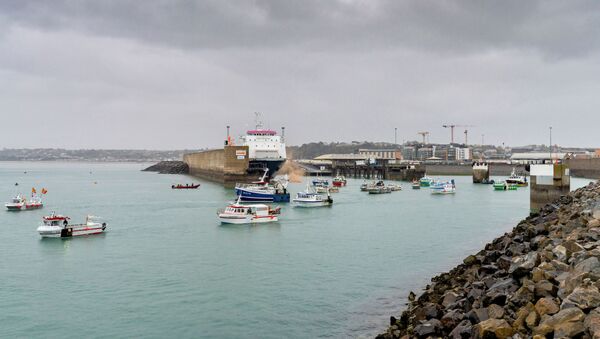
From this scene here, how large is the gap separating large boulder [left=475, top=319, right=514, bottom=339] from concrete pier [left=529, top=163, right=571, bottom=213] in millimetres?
36650

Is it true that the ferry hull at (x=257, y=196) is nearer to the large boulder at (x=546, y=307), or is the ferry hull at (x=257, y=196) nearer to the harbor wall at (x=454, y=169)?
the large boulder at (x=546, y=307)

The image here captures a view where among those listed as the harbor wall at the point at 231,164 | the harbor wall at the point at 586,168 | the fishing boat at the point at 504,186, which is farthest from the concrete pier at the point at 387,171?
the harbor wall at the point at 231,164

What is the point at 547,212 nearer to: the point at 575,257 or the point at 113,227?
the point at 575,257

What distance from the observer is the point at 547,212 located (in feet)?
104

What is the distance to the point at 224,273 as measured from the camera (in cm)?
2411

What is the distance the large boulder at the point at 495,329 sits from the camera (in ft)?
31.6

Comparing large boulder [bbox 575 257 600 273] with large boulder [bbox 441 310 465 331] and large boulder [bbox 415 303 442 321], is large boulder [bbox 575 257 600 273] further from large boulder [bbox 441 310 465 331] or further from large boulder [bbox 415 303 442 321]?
large boulder [bbox 415 303 442 321]

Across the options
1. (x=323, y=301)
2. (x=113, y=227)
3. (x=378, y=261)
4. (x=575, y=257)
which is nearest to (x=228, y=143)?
(x=113, y=227)

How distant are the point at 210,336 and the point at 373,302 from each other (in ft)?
19.7

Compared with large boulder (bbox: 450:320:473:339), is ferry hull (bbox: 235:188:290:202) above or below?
below

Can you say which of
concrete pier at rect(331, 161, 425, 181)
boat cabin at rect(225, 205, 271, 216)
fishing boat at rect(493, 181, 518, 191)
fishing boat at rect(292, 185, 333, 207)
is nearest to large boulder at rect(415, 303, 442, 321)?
boat cabin at rect(225, 205, 271, 216)

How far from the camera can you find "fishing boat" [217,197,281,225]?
134 ft

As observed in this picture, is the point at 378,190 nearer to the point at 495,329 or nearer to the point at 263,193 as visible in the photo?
the point at 263,193

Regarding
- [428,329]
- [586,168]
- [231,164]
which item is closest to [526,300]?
[428,329]
